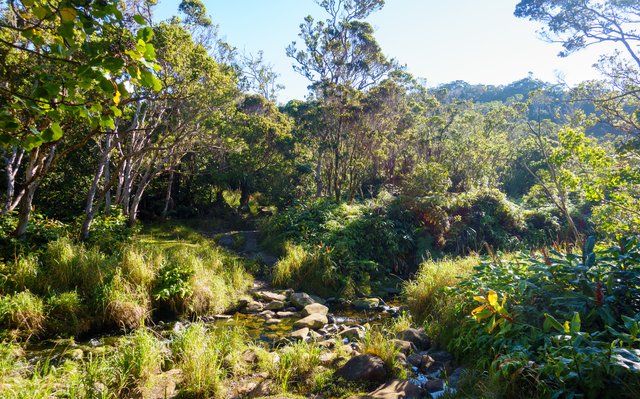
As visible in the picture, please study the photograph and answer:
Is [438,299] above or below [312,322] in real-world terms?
above

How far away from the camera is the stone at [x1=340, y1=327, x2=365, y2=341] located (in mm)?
6348

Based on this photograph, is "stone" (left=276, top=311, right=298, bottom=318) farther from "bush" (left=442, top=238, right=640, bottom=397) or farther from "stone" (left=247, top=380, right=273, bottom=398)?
"bush" (left=442, top=238, right=640, bottom=397)

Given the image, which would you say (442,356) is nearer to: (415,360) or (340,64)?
(415,360)

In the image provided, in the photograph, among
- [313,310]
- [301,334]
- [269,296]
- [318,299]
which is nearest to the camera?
[301,334]

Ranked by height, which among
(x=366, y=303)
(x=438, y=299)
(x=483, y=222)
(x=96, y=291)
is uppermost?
(x=483, y=222)

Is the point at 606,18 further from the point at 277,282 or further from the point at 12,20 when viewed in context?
the point at 12,20

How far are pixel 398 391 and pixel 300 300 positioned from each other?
4.91 meters

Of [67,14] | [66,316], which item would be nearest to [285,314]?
[66,316]

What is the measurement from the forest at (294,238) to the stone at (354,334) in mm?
47

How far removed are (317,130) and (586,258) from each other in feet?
44.1

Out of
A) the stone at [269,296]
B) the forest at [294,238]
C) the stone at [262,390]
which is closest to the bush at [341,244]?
the forest at [294,238]

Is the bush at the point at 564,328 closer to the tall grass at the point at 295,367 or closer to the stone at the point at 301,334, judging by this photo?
the tall grass at the point at 295,367

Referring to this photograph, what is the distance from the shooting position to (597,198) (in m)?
6.06

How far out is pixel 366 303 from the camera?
9273 millimetres
